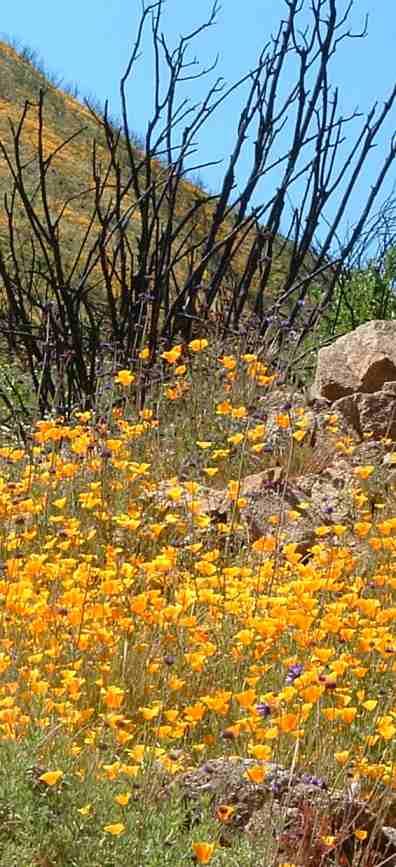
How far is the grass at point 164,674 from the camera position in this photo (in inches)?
96.1

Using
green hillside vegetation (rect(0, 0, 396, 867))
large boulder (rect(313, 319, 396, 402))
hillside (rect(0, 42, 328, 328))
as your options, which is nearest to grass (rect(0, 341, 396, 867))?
green hillside vegetation (rect(0, 0, 396, 867))

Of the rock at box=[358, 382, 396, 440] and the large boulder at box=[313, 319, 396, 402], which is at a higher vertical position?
the large boulder at box=[313, 319, 396, 402]

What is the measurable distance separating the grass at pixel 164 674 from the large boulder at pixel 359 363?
0.98m

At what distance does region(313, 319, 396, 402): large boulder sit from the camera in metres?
6.32

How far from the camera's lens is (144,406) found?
6.65m

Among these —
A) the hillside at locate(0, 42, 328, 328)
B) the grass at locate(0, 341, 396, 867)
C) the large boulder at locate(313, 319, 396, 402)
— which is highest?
the hillside at locate(0, 42, 328, 328)

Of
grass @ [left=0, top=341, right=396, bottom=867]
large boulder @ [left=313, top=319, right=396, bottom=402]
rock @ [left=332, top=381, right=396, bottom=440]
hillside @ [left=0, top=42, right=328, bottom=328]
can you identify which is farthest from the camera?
hillside @ [left=0, top=42, right=328, bottom=328]

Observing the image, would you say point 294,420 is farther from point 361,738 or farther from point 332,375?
point 361,738

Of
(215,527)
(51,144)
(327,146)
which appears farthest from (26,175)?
(215,527)

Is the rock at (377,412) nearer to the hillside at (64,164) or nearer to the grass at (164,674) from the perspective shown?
→ the grass at (164,674)

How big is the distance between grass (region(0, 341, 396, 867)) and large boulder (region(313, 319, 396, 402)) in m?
0.98

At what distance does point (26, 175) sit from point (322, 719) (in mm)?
20290

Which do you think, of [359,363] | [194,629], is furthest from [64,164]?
[194,629]

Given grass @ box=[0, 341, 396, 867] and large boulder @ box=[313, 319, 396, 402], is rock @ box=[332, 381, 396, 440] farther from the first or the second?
grass @ box=[0, 341, 396, 867]
